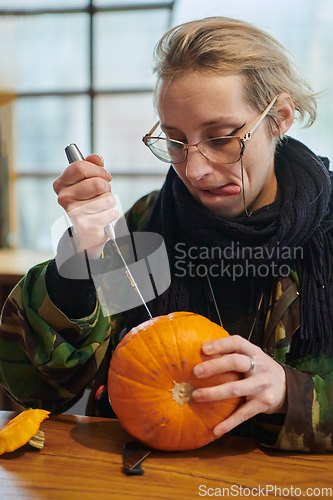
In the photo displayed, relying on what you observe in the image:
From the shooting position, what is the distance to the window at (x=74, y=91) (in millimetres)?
3912

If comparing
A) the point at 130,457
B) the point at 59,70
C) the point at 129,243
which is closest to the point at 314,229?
the point at 129,243

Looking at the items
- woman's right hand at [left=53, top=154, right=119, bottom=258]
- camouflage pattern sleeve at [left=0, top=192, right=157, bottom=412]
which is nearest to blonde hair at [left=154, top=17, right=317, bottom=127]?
woman's right hand at [left=53, top=154, right=119, bottom=258]

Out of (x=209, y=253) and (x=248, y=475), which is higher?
(x=209, y=253)

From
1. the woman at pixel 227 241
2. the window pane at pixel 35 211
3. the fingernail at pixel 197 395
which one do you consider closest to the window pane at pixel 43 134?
the window pane at pixel 35 211

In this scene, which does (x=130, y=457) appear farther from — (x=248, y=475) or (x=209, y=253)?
(x=209, y=253)

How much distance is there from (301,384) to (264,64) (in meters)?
0.73

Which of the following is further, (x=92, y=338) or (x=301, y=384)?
(x=92, y=338)

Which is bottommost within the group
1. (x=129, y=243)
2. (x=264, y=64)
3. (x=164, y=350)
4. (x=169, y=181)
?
(x=164, y=350)

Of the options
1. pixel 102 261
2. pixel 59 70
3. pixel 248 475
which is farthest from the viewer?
pixel 59 70

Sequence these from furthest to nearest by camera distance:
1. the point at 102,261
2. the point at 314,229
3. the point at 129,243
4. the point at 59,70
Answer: the point at 59,70
the point at 129,243
the point at 314,229
the point at 102,261

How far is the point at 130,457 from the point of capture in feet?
2.22

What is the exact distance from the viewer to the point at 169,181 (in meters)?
1.25

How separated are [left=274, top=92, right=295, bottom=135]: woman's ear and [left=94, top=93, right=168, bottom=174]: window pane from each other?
2.90 meters

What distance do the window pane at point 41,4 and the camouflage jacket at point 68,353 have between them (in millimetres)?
3845
